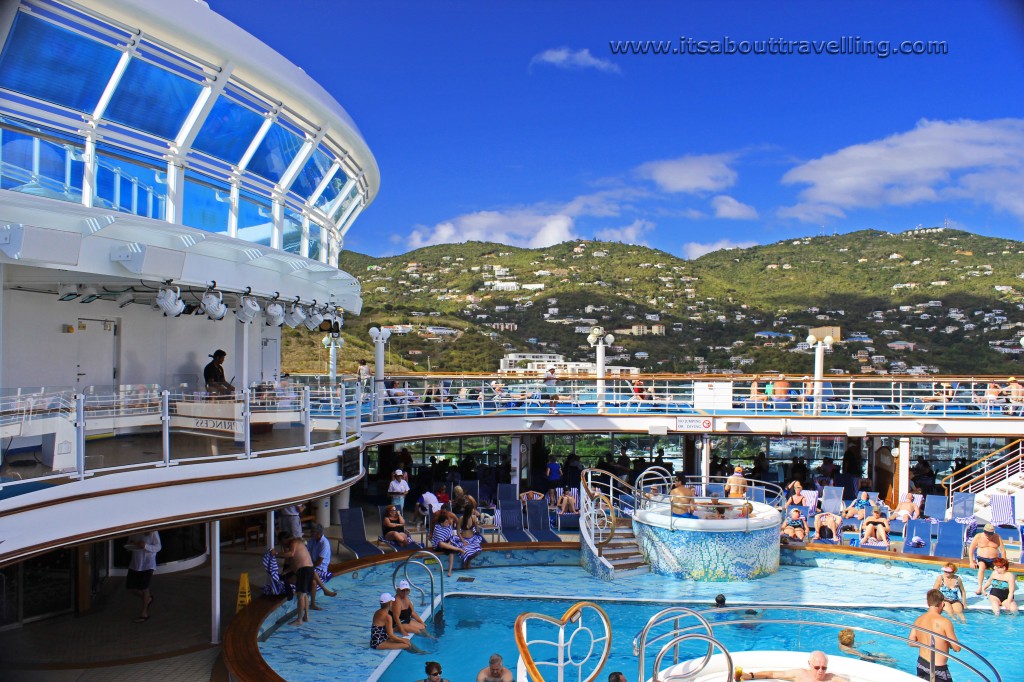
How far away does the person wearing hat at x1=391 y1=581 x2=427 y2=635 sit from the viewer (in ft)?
29.6

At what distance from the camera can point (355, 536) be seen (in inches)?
476

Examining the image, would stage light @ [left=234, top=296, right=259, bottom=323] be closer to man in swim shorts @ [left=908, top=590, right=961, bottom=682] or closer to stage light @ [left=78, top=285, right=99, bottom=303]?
stage light @ [left=78, top=285, right=99, bottom=303]

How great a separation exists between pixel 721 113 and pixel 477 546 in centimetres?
8635

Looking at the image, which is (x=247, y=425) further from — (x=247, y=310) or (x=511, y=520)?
(x=511, y=520)

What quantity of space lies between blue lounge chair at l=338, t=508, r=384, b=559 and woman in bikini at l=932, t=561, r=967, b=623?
7.99 metres

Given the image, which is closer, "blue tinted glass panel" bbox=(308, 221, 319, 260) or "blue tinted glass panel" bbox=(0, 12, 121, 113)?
"blue tinted glass panel" bbox=(0, 12, 121, 113)

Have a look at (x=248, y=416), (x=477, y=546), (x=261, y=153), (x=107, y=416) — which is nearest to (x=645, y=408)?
(x=477, y=546)

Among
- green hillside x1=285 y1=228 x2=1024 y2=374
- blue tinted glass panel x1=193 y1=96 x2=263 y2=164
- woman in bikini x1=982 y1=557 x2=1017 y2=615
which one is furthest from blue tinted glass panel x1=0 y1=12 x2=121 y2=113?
green hillside x1=285 y1=228 x2=1024 y2=374

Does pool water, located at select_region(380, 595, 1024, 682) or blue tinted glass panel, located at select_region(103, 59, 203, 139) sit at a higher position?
blue tinted glass panel, located at select_region(103, 59, 203, 139)

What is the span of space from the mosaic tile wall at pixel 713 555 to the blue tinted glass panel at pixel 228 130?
8.89m

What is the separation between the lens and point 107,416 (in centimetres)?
722

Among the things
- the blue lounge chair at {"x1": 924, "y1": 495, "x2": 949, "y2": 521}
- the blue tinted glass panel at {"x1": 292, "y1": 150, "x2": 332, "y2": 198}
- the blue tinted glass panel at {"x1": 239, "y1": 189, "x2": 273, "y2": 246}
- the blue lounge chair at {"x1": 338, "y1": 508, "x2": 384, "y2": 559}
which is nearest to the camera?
the blue tinted glass panel at {"x1": 239, "y1": 189, "x2": 273, "y2": 246}

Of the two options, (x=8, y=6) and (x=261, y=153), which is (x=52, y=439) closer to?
(x=8, y=6)

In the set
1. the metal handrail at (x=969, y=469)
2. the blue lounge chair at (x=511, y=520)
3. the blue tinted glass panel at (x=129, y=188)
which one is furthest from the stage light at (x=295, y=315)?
the metal handrail at (x=969, y=469)
